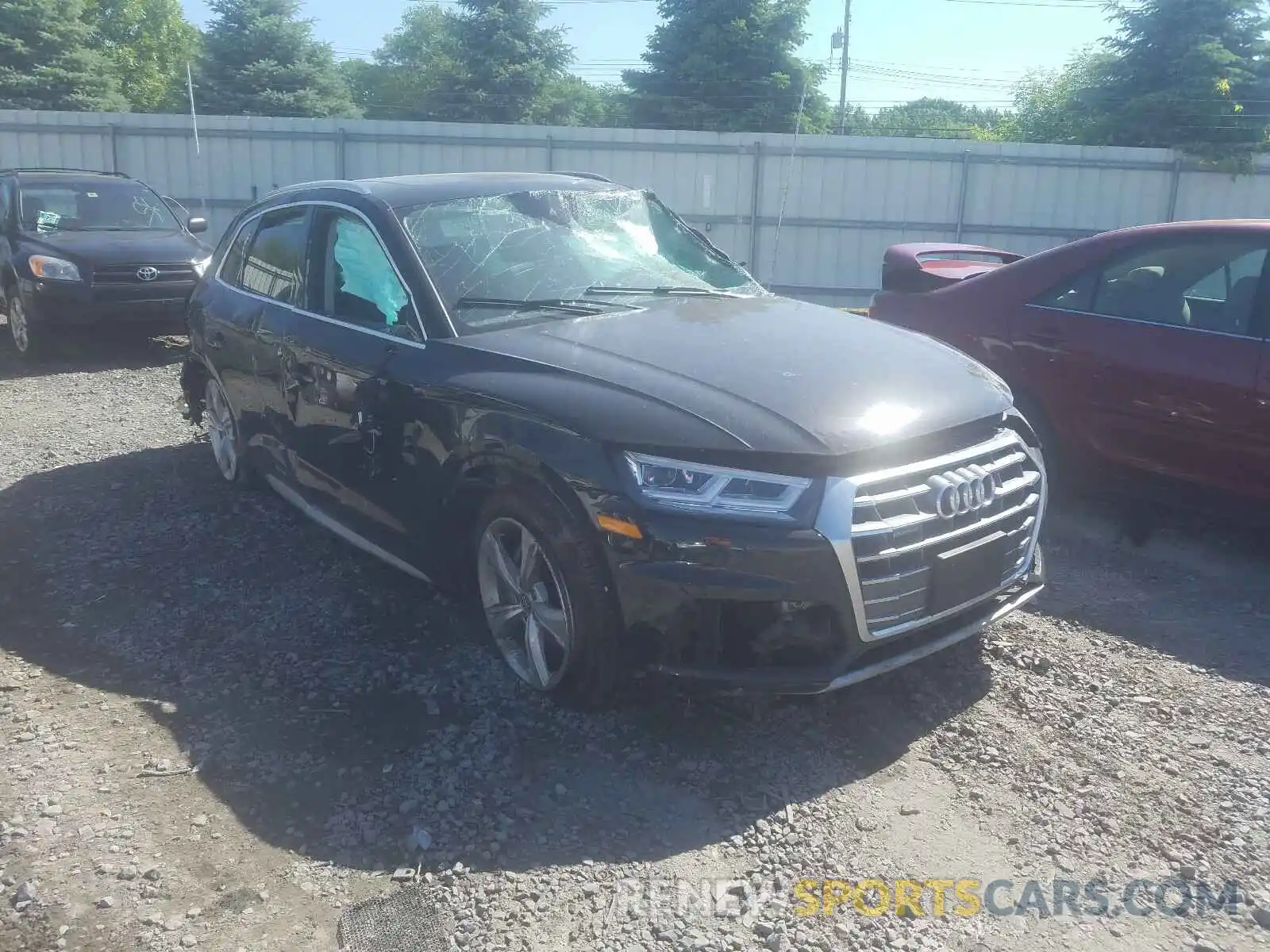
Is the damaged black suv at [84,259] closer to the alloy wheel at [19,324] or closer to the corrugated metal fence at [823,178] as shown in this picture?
the alloy wheel at [19,324]

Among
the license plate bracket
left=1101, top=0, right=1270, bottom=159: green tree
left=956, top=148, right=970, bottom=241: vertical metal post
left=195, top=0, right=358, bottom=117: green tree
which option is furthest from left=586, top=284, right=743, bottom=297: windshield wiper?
left=195, top=0, right=358, bottom=117: green tree

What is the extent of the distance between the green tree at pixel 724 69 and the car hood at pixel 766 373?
26.8 m

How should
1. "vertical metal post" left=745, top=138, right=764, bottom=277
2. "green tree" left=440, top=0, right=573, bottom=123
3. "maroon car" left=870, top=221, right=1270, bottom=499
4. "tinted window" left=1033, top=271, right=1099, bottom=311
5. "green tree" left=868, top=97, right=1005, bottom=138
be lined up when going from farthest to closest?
"green tree" left=868, top=97, right=1005, bottom=138 → "green tree" left=440, top=0, right=573, bottom=123 → "vertical metal post" left=745, top=138, right=764, bottom=277 → "tinted window" left=1033, top=271, right=1099, bottom=311 → "maroon car" left=870, top=221, right=1270, bottom=499

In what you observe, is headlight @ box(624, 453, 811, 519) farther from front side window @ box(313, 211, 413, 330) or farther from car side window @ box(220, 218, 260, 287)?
car side window @ box(220, 218, 260, 287)

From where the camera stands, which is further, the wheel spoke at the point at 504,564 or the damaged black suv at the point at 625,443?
the wheel spoke at the point at 504,564

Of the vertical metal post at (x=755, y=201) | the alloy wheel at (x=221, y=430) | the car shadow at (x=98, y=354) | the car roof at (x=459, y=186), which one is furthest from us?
the vertical metal post at (x=755, y=201)

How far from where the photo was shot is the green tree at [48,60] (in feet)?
94.1

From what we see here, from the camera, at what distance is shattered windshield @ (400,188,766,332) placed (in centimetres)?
424

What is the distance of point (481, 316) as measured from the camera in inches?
163

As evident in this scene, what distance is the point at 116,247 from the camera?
401 inches

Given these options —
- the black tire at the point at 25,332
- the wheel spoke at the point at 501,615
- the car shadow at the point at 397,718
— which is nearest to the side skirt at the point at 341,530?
the car shadow at the point at 397,718

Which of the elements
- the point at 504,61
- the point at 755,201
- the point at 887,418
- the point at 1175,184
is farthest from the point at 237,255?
the point at 504,61

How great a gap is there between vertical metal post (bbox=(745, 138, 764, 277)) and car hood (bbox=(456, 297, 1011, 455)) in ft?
39.2

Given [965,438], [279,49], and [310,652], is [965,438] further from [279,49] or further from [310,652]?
[279,49]
